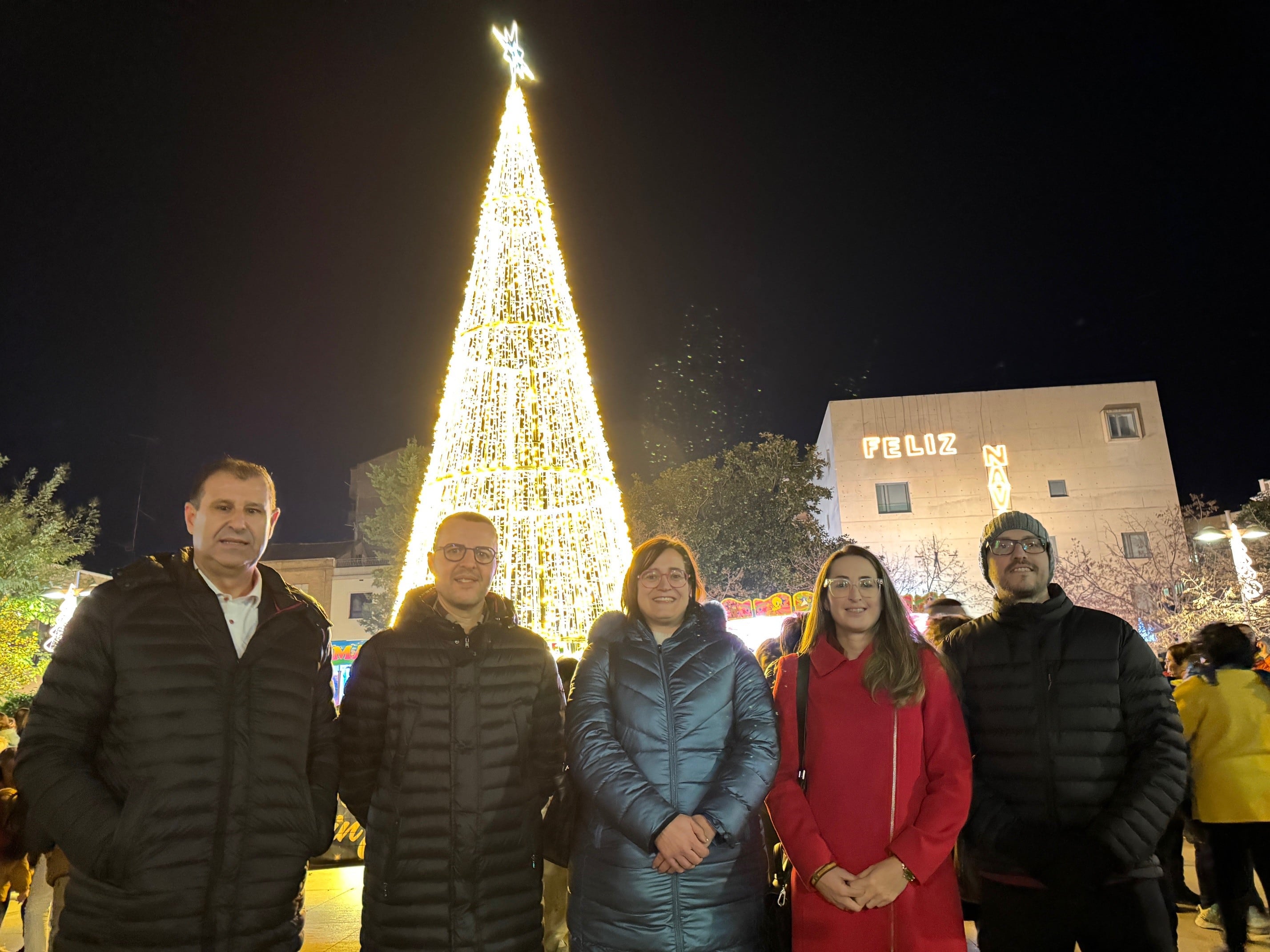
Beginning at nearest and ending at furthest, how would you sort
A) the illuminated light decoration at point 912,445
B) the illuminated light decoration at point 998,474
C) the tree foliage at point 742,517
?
the tree foliage at point 742,517 < the illuminated light decoration at point 998,474 < the illuminated light decoration at point 912,445

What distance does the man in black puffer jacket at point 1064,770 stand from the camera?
96.8 inches

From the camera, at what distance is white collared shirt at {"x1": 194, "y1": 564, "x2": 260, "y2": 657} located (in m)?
2.47

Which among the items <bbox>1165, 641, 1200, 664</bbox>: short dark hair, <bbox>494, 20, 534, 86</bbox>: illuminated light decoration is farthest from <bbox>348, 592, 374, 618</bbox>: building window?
<bbox>1165, 641, 1200, 664</bbox>: short dark hair

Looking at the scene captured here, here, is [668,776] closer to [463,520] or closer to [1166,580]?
[463,520]

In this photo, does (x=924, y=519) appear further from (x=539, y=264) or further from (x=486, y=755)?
(x=486, y=755)

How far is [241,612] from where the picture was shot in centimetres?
252

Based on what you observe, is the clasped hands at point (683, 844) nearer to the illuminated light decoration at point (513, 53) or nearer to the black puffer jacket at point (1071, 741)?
the black puffer jacket at point (1071, 741)

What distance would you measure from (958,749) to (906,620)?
487 millimetres

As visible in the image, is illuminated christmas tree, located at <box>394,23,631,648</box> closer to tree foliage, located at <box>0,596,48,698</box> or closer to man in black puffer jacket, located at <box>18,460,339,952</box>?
man in black puffer jacket, located at <box>18,460,339,952</box>

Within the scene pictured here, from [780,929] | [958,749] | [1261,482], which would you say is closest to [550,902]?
[780,929]

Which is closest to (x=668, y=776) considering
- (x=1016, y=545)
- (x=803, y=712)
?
(x=803, y=712)

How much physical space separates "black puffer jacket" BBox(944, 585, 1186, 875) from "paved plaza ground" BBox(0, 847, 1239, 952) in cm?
278

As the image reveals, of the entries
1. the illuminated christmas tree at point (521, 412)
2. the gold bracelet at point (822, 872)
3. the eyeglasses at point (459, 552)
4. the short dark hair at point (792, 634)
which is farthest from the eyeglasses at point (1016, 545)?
the illuminated christmas tree at point (521, 412)

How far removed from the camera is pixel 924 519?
3044cm
